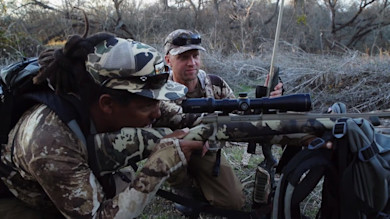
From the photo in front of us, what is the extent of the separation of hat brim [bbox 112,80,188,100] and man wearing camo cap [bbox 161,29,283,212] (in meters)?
0.94

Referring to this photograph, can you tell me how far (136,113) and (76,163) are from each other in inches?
16.9

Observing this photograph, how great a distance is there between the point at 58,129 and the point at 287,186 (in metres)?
1.24

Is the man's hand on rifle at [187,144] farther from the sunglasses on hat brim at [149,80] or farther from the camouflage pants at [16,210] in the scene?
the camouflage pants at [16,210]

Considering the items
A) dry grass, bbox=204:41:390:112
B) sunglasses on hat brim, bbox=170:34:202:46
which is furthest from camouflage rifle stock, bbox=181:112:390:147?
dry grass, bbox=204:41:390:112

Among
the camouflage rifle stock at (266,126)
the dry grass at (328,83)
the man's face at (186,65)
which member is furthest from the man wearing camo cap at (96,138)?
the dry grass at (328,83)

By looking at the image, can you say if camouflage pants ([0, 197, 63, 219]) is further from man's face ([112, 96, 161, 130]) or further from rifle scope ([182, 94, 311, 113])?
rifle scope ([182, 94, 311, 113])

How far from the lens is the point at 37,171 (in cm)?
172

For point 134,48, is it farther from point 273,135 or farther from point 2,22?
point 2,22

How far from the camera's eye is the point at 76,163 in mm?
1786

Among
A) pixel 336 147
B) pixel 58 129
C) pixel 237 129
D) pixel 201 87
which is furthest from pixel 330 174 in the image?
pixel 201 87

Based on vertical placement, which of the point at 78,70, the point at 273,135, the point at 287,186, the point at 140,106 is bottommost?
the point at 287,186

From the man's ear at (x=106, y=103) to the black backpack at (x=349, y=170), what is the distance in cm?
103

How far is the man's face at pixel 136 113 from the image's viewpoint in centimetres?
196

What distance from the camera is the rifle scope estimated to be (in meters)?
1.97
